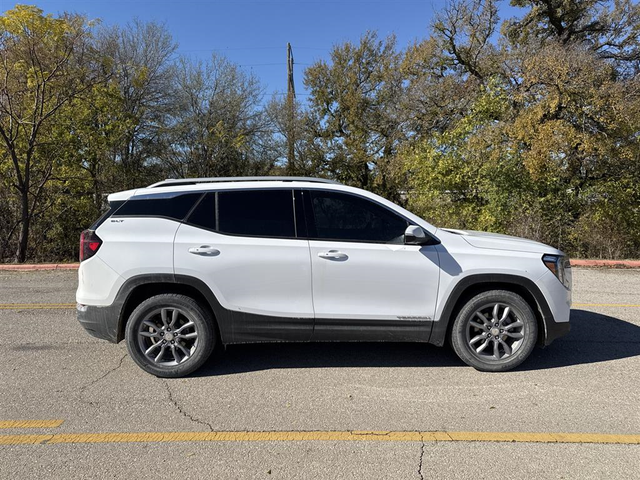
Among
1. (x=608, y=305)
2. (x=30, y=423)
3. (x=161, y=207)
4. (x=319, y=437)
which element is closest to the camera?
(x=319, y=437)

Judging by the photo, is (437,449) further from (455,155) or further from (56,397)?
(455,155)

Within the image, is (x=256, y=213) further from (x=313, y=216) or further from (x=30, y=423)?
(x=30, y=423)

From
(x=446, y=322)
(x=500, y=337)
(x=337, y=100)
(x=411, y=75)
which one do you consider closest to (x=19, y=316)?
(x=446, y=322)

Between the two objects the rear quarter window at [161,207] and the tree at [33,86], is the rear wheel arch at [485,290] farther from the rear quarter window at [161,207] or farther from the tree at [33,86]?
the tree at [33,86]

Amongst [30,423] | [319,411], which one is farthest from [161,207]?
[319,411]

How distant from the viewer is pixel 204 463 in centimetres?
283

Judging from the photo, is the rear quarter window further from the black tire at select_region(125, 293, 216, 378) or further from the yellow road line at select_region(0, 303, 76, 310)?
the yellow road line at select_region(0, 303, 76, 310)

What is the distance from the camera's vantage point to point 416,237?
4.02 m

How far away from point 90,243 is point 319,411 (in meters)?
2.66

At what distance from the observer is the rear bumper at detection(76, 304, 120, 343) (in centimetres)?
413

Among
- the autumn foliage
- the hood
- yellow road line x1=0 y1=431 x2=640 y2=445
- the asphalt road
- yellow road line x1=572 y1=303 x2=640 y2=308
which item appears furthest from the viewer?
the autumn foliage

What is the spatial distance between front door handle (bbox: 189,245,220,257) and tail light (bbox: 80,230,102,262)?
3.04 feet

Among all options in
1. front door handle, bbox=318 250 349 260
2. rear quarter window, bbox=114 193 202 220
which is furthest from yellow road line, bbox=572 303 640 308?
rear quarter window, bbox=114 193 202 220

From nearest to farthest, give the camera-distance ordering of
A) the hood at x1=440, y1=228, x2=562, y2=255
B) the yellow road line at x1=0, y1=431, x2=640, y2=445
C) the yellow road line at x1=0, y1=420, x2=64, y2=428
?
the yellow road line at x1=0, y1=431, x2=640, y2=445, the yellow road line at x1=0, y1=420, x2=64, y2=428, the hood at x1=440, y1=228, x2=562, y2=255
